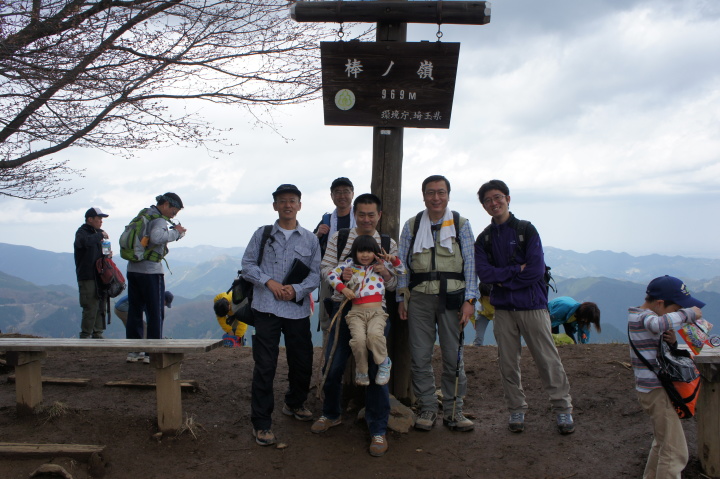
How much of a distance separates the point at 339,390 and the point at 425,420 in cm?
80

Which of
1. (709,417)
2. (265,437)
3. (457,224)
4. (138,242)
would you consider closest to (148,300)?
(138,242)

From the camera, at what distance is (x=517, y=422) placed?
446 cm

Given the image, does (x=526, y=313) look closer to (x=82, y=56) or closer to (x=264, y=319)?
(x=264, y=319)

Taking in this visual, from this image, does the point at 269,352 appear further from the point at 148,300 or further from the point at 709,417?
the point at 709,417

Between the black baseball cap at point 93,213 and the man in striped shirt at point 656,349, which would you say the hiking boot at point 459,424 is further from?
the black baseball cap at point 93,213

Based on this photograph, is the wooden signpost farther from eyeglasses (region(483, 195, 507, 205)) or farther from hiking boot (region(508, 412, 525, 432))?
hiking boot (region(508, 412, 525, 432))

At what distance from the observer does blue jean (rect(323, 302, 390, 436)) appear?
4.05 meters

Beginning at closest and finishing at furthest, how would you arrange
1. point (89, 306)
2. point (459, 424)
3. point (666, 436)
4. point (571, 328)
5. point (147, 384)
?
point (666, 436)
point (459, 424)
point (147, 384)
point (89, 306)
point (571, 328)

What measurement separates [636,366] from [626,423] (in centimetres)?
156

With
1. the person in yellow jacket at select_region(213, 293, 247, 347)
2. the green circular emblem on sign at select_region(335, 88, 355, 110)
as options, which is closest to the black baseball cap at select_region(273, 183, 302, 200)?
the green circular emblem on sign at select_region(335, 88, 355, 110)

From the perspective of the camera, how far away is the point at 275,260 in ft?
14.3

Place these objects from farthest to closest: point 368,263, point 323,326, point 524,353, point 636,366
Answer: point 524,353, point 323,326, point 368,263, point 636,366

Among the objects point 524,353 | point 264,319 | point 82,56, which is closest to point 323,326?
point 264,319

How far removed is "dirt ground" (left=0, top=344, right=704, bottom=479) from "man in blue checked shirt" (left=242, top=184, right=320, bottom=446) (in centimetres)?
38
